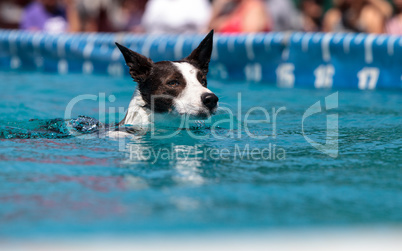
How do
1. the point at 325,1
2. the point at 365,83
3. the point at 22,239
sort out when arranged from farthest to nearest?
1. the point at 325,1
2. the point at 365,83
3. the point at 22,239

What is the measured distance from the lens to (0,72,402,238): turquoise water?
254 cm

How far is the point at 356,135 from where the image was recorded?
4711 mm

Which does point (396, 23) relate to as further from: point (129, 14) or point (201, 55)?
point (129, 14)

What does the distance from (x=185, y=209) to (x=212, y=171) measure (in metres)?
0.79

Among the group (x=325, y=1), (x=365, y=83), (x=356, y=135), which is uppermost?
(x=325, y=1)

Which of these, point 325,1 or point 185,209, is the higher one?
point 325,1

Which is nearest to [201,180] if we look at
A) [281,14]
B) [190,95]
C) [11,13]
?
[190,95]

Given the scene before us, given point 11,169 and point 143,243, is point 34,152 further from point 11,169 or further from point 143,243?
point 143,243

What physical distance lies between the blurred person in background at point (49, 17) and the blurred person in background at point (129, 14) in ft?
3.36

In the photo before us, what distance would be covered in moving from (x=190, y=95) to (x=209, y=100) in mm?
181

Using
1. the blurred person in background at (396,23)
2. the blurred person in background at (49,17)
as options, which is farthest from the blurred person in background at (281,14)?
the blurred person in background at (49,17)

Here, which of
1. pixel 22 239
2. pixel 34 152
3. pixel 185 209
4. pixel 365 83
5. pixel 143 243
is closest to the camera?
pixel 143 243

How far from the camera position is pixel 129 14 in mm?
11883

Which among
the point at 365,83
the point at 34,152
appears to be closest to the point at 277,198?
the point at 34,152
